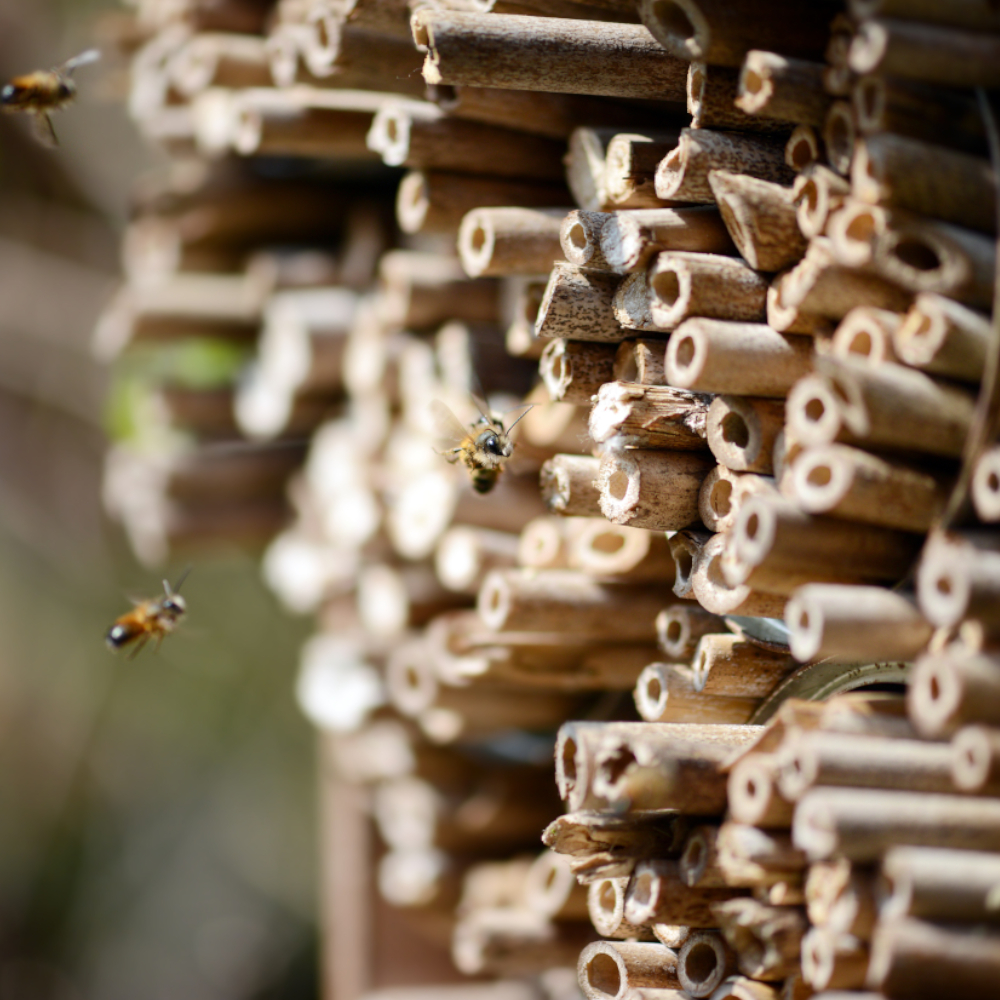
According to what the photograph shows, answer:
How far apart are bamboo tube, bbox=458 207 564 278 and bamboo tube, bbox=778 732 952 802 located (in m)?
0.47

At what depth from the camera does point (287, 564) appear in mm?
1659

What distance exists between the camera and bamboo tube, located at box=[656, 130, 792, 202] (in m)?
0.78

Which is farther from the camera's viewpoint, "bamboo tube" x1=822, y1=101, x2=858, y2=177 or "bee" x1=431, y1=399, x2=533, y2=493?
"bee" x1=431, y1=399, x2=533, y2=493

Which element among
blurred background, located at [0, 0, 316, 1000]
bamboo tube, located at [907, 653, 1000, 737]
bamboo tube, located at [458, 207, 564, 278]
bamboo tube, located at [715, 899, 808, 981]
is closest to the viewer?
bamboo tube, located at [907, 653, 1000, 737]

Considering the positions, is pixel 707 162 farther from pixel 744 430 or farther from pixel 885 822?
pixel 885 822

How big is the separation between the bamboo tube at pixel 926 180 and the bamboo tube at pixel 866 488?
0.15 meters

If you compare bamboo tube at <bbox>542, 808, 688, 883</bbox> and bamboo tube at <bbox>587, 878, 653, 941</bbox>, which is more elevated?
bamboo tube at <bbox>542, 808, 688, 883</bbox>

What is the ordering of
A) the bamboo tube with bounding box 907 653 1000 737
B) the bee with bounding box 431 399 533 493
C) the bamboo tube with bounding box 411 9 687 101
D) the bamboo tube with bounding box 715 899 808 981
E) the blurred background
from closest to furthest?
1. the bamboo tube with bounding box 907 653 1000 737
2. the bamboo tube with bounding box 715 899 808 981
3. the bamboo tube with bounding box 411 9 687 101
4. the bee with bounding box 431 399 533 493
5. the blurred background

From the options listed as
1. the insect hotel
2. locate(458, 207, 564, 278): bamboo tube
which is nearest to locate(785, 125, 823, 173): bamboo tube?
the insect hotel

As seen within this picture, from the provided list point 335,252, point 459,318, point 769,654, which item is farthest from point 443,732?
point 335,252

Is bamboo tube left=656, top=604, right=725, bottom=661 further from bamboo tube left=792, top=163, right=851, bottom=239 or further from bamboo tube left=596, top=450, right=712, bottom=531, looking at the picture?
bamboo tube left=792, top=163, right=851, bottom=239

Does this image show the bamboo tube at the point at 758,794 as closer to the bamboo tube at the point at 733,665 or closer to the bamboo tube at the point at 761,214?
the bamboo tube at the point at 733,665

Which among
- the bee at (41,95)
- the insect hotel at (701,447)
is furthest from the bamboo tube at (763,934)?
the bee at (41,95)

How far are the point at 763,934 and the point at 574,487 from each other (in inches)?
14.2
